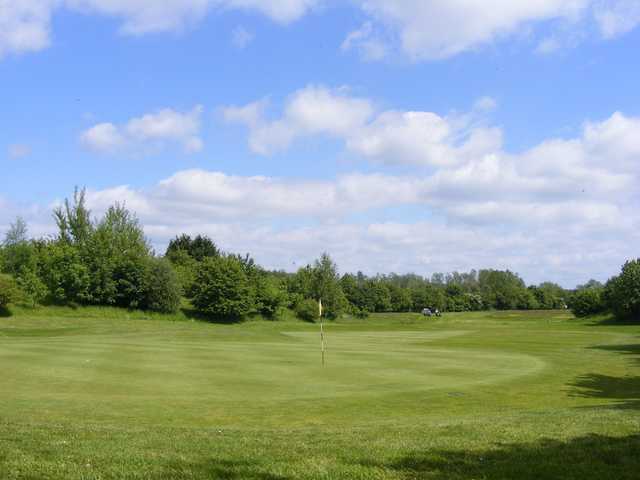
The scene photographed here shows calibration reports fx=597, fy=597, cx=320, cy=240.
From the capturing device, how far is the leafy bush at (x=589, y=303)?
106750 millimetres

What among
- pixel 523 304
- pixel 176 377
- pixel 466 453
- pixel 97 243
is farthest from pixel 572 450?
pixel 523 304

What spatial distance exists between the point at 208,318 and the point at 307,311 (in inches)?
764

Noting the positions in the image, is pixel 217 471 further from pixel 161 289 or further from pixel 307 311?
pixel 307 311

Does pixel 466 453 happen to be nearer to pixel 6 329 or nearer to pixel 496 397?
pixel 496 397

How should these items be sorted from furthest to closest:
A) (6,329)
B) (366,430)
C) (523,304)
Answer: (523,304) < (6,329) < (366,430)

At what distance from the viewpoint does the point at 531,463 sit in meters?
8.11

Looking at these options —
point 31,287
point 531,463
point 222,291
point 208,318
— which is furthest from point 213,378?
point 208,318

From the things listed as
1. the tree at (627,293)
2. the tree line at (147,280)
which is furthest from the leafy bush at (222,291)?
the tree at (627,293)

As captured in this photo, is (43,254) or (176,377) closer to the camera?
(176,377)

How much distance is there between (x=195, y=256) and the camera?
402ft

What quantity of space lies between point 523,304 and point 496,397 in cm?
14691

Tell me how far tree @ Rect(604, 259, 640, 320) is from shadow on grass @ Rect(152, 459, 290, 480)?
3643 inches

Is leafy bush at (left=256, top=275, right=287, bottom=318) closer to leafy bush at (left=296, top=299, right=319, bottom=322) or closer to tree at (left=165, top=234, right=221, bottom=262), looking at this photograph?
leafy bush at (left=296, top=299, right=319, bottom=322)

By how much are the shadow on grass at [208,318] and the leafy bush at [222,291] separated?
556 millimetres
